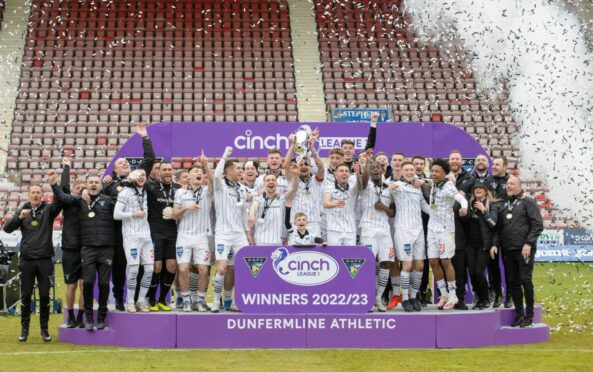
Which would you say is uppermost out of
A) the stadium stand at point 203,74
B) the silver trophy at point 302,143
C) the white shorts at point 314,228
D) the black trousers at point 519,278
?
the stadium stand at point 203,74

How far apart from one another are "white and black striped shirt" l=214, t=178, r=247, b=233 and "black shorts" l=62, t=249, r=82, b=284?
5.35 ft

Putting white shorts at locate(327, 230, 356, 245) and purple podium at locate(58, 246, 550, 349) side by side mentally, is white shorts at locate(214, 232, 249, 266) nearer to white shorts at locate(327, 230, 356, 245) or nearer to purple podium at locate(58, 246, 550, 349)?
purple podium at locate(58, 246, 550, 349)

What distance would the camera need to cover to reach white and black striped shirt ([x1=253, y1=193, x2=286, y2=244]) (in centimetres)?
1102

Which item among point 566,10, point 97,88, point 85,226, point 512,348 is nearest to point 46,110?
point 97,88

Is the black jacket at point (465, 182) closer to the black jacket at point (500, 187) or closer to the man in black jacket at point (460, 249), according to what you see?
the man in black jacket at point (460, 249)

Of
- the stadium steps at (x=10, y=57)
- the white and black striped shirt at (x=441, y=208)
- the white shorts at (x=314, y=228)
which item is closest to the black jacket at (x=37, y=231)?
the white shorts at (x=314, y=228)

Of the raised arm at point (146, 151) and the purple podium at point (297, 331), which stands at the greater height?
the raised arm at point (146, 151)

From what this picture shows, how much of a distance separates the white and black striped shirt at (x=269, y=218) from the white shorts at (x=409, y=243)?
1.40 metres

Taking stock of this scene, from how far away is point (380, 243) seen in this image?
35.7ft

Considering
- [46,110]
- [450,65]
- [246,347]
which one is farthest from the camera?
[450,65]

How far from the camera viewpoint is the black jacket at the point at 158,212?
1095 cm

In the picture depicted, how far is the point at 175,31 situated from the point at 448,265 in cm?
2307

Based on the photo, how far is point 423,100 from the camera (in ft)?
96.6

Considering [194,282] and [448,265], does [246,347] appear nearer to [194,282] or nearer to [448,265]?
[194,282]
